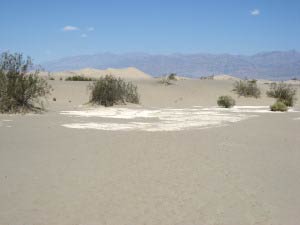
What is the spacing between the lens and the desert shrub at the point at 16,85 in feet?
68.0

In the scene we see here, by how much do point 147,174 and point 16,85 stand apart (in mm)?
14207

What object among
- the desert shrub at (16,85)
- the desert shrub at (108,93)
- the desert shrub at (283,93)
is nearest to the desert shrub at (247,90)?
the desert shrub at (283,93)

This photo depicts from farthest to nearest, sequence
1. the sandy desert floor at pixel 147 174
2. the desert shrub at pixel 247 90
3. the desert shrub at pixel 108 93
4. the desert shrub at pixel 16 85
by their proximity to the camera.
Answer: the desert shrub at pixel 247 90, the desert shrub at pixel 108 93, the desert shrub at pixel 16 85, the sandy desert floor at pixel 147 174

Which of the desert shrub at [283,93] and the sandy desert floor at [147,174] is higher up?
the desert shrub at [283,93]

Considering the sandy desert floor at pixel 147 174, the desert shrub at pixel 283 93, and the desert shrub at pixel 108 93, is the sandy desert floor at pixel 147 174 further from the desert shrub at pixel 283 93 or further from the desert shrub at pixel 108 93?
the desert shrub at pixel 283 93

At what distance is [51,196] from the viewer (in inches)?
285

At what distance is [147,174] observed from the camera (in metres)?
8.85

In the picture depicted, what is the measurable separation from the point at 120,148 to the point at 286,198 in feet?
17.3

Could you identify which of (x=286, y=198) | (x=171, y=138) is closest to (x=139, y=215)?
(x=286, y=198)

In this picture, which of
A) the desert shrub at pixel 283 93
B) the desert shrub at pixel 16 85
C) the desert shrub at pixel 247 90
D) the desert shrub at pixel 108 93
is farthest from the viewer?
the desert shrub at pixel 247 90

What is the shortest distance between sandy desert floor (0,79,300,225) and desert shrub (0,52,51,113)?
13.5 ft

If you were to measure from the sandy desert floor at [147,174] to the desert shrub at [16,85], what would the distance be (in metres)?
4.12

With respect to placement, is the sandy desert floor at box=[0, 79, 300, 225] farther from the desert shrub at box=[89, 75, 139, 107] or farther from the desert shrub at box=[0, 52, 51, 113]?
the desert shrub at box=[89, 75, 139, 107]

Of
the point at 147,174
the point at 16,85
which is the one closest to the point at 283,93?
the point at 16,85
